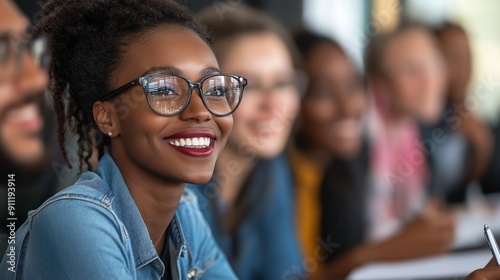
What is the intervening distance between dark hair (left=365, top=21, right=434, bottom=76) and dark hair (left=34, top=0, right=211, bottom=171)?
4.70ft

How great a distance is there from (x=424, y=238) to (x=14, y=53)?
5.01 ft

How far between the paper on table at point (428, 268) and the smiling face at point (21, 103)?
46.8 inches

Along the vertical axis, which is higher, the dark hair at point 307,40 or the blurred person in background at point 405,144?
the dark hair at point 307,40

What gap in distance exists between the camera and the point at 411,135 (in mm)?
2752

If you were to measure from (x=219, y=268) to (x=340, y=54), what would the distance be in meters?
1.31

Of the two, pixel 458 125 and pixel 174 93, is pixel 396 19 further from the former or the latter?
pixel 174 93

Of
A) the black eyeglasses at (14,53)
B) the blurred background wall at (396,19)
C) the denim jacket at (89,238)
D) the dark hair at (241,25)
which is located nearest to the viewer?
the denim jacket at (89,238)

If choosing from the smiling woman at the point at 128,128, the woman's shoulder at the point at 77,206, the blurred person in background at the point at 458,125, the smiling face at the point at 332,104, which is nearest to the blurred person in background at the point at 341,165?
the smiling face at the point at 332,104

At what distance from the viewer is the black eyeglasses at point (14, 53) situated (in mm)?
2053

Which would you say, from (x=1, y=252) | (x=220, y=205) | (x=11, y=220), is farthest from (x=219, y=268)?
(x=220, y=205)

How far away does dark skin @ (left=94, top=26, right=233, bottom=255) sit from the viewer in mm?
1181

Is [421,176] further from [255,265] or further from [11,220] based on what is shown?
[11,220]

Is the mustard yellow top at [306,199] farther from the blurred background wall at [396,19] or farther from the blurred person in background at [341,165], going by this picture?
the blurred background wall at [396,19]

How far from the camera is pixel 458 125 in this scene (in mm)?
2822
